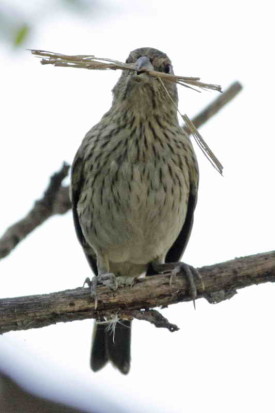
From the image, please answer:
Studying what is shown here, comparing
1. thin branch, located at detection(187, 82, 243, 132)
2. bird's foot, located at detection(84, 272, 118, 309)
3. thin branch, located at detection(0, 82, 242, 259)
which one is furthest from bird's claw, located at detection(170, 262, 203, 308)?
thin branch, located at detection(187, 82, 243, 132)

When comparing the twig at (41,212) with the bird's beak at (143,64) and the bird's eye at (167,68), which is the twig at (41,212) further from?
the bird's eye at (167,68)

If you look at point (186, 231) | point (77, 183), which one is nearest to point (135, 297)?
point (77, 183)

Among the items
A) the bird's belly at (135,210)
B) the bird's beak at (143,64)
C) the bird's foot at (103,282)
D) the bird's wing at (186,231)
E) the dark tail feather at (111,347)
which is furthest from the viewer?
the dark tail feather at (111,347)

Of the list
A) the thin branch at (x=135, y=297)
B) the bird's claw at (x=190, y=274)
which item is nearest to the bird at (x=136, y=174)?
the bird's claw at (x=190, y=274)

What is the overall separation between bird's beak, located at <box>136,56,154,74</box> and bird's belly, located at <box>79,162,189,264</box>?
0.63 metres

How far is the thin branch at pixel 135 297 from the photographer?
3502 mm

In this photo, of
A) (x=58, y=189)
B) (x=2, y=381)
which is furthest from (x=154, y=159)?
(x=2, y=381)

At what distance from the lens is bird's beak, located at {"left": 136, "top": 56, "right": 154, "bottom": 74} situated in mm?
4363

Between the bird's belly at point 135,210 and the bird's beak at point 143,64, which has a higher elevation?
the bird's beak at point 143,64

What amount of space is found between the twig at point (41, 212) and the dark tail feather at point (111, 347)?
5.55 feet

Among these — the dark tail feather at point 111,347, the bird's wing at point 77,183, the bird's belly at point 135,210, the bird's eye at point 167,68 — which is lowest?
the dark tail feather at point 111,347

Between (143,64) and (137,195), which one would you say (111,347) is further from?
(143,64)

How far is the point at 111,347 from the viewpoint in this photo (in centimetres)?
547

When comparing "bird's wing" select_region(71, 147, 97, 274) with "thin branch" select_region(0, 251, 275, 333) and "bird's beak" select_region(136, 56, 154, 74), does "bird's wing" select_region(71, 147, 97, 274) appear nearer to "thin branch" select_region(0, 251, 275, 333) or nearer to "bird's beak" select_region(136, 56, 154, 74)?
"bird's beak" select_region(136, 56, 154, 74)
